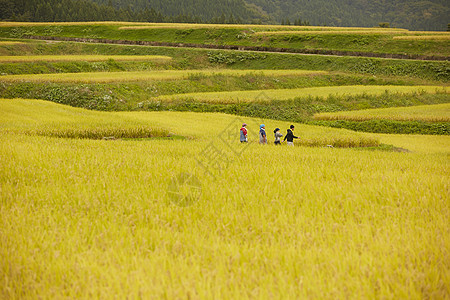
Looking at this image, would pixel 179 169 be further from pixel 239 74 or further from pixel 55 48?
pixel 55 48

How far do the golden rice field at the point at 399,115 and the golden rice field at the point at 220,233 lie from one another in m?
21.3

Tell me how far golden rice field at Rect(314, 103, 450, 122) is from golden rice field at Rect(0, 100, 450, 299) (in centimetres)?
2131

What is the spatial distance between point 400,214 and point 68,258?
4773mm

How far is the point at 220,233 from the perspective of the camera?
4.66 metres

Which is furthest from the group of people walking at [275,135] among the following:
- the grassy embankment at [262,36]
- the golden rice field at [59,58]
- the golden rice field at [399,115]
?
the grassy embankment at [262,36]

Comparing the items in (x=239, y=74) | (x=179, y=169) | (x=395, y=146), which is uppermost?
(x=239, y=74)

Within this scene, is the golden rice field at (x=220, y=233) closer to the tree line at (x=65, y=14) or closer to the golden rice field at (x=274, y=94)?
the golden rice field at (x=274, y=94)

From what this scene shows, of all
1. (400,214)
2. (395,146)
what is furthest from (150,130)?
(400,214)

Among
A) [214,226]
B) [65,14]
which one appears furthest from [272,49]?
[65,14]

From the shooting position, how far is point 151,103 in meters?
31.1

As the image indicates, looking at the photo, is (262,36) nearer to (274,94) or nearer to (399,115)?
(274,94)

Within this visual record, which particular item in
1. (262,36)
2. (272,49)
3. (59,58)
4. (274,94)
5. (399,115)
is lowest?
(399,115)

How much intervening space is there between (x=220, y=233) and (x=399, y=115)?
91.0 ft

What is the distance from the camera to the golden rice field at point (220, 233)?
10.9ft
